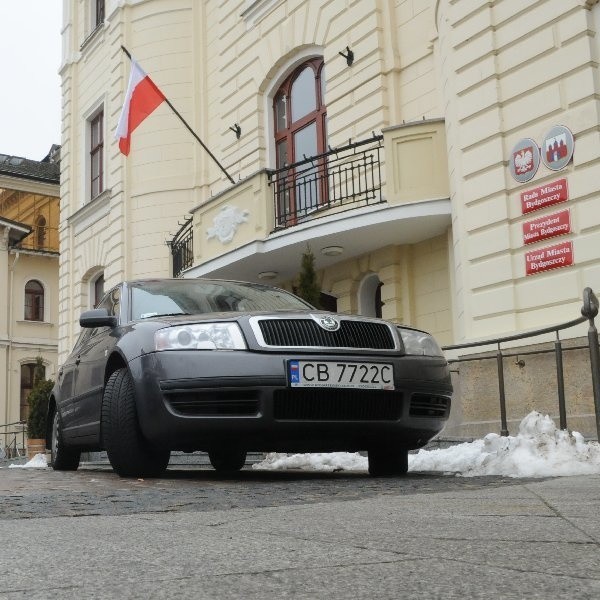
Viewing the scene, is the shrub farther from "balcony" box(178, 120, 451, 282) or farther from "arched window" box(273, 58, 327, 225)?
"arched window" box(273, 58, 327, 225)

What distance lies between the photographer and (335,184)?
50.9ft

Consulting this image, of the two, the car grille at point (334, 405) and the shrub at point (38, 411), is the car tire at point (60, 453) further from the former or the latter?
the shrub at point (38, 411)

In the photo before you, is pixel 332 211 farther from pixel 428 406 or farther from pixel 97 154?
pixel 97 154

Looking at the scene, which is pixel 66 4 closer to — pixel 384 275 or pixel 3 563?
pixel 384 275

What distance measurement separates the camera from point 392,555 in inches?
95.2

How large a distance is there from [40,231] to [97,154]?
60.4 ft

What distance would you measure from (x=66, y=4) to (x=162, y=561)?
87.9ft

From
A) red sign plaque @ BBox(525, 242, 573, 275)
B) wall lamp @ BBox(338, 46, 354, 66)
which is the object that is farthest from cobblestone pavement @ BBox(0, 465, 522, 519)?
wall lamp @ BBox(338, 46, 354, 66)

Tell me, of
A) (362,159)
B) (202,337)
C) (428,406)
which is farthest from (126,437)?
(362,159)

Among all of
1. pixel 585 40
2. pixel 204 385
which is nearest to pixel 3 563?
pixel 204 385

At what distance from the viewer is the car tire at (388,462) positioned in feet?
21.5

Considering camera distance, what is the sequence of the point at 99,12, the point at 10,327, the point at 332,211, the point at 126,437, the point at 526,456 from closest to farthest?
1. the point at 126,437
2. the point at 526,456
3. the point at 332,211
4. the point at 99,12
5. the point at 10,327

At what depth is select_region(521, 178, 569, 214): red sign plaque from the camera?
1070cm

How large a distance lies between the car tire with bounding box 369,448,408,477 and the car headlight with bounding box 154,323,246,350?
147cm
